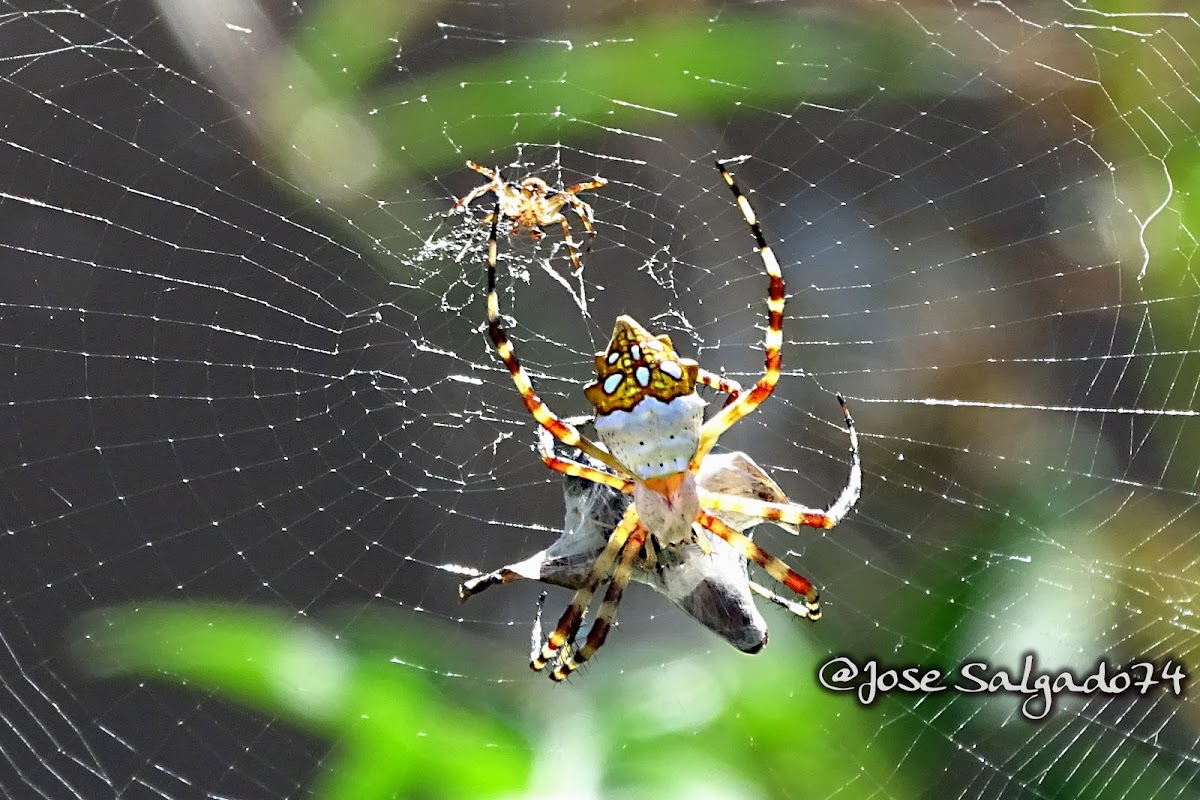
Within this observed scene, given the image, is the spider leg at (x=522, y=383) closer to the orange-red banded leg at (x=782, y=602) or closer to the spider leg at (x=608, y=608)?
the spider leg at (x=608, y=608)

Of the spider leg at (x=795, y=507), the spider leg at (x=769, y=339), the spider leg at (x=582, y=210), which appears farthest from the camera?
the spider leg at (x=582, y=210)

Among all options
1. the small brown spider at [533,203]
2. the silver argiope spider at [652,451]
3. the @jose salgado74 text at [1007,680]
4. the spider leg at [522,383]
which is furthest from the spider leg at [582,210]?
the @jose salgado74 text at [1007,680]

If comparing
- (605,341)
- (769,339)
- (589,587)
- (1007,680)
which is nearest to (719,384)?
(769,339)

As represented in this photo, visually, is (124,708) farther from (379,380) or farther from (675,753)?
(675,753)

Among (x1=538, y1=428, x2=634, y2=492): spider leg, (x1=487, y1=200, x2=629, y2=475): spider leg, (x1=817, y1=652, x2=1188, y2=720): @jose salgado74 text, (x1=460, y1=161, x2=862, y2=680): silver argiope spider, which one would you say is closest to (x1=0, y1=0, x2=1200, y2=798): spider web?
(x1=817, y1=652, x2=1188, y2=720): @jose salgado74 text

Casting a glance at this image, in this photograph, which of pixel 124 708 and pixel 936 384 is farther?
pixel 124 708

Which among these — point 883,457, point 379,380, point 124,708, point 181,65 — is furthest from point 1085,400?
point 124,708

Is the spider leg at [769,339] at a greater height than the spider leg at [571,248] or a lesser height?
greater

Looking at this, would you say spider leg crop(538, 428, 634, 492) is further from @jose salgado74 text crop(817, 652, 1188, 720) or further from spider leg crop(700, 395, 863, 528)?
@jose salgado74 text crop(817, 652, 1188, 720)
